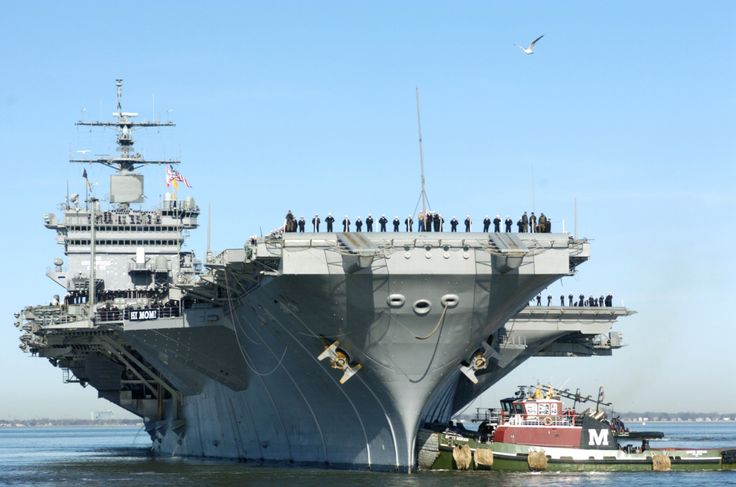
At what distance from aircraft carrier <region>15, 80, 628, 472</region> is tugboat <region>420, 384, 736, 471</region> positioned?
5.10 ft

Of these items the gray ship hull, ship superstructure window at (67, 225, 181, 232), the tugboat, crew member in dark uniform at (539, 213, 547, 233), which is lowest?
the tugboat

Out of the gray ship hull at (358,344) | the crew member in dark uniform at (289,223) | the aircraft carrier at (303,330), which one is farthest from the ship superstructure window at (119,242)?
the crew member in dark uniform at (289,223)

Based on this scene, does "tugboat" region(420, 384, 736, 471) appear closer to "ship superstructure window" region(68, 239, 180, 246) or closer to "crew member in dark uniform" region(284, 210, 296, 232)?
"crew member in dark uniform" region(284, 210, 296, 232)

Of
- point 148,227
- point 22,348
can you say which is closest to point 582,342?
point 148,227

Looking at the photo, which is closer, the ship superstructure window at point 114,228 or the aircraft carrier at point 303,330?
the aircraft carrier at point 303,330

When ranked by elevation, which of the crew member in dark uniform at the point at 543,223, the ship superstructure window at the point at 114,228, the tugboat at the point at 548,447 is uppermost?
the ship superstructure window at the point at 114,228

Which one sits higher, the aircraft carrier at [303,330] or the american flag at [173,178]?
the american flag at [173,178]

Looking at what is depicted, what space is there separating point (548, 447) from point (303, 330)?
7.34 meters

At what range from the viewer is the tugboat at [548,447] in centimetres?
3136

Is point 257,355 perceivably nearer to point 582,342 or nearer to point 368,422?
point 368,422

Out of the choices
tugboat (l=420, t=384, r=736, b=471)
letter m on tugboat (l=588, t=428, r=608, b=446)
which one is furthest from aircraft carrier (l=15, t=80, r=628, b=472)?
letter m on tugboat (l=588, t=428, r=608, b=446)

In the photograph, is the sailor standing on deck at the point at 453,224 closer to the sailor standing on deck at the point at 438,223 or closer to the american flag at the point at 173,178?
the sailor standing on deck at the point at 438,223

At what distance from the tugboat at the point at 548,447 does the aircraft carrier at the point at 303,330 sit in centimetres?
155

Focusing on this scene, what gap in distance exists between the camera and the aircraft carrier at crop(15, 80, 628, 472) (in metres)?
27.1
